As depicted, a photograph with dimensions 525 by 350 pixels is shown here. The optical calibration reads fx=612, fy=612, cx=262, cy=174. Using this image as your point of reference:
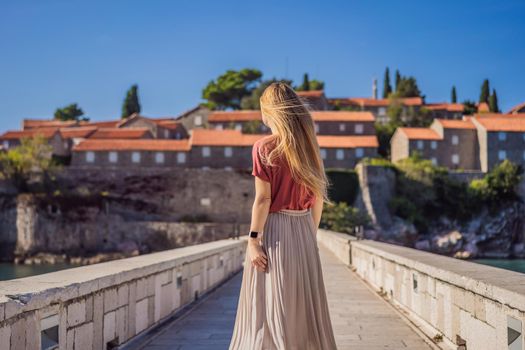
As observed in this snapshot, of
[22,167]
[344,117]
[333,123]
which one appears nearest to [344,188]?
[333,123]

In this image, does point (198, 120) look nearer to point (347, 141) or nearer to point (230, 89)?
point (230, 89)

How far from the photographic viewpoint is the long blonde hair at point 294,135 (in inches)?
149

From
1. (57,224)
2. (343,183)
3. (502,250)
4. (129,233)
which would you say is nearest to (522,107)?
(502,250)

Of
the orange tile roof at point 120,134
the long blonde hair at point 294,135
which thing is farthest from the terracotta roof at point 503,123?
the long blonde hair at point 294,135

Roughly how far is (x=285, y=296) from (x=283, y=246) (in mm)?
306

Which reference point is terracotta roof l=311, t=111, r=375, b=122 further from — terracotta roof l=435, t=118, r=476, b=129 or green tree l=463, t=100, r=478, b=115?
green tree l=463, t=100, r=478, b=115

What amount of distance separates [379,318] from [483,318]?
297cm

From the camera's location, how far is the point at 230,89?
3349 inches

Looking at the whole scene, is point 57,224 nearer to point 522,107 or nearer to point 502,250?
point 502,250

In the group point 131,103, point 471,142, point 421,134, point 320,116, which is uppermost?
point 131,103

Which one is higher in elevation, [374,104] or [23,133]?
[374,104]

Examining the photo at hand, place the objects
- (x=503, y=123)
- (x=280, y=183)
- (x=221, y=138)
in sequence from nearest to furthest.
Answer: (x=280, y=183)
(x=221, y=138)
(x=503, y=123)

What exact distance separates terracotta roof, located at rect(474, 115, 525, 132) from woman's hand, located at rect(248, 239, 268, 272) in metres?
57.3

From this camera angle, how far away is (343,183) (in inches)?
2069
